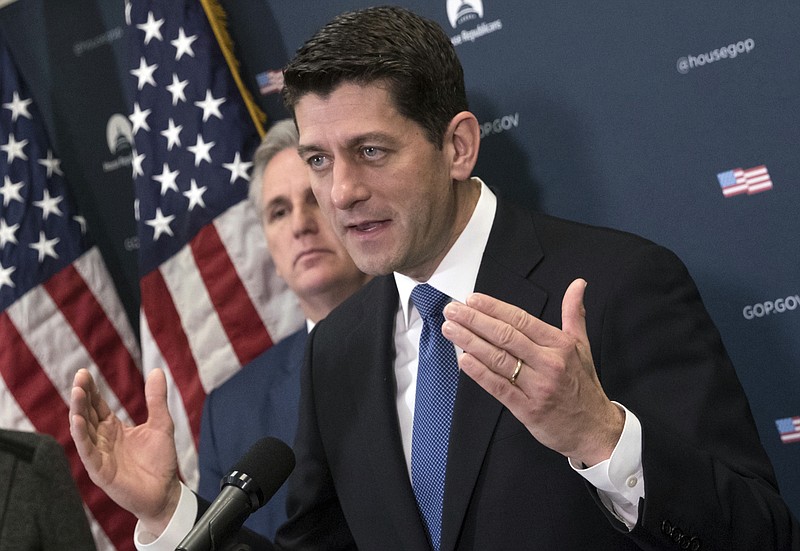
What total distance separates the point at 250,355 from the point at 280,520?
1.90 feet

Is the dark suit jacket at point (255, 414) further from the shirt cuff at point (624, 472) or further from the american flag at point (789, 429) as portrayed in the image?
→ the shirt cuff at point (624, 472)

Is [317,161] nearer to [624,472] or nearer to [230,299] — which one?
[624,472]

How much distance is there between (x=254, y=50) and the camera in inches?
133

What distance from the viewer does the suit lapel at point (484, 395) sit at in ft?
5.86

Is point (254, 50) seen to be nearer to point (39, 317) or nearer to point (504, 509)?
point (39, 317)

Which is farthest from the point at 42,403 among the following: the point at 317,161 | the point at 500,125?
the point at 317,161

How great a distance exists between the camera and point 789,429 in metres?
2.50

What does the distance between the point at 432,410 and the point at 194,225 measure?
1584 mm

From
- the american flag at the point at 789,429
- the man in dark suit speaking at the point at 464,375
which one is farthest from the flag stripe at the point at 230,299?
the american flag at the point at 789,429

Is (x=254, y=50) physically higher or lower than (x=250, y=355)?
higher

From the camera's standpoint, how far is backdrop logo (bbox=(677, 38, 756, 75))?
2.50 metres

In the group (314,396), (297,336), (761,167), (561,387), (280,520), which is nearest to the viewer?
(561,387)

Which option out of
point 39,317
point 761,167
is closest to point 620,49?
point 761,167

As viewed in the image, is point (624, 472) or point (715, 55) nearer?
point (624, 472)
